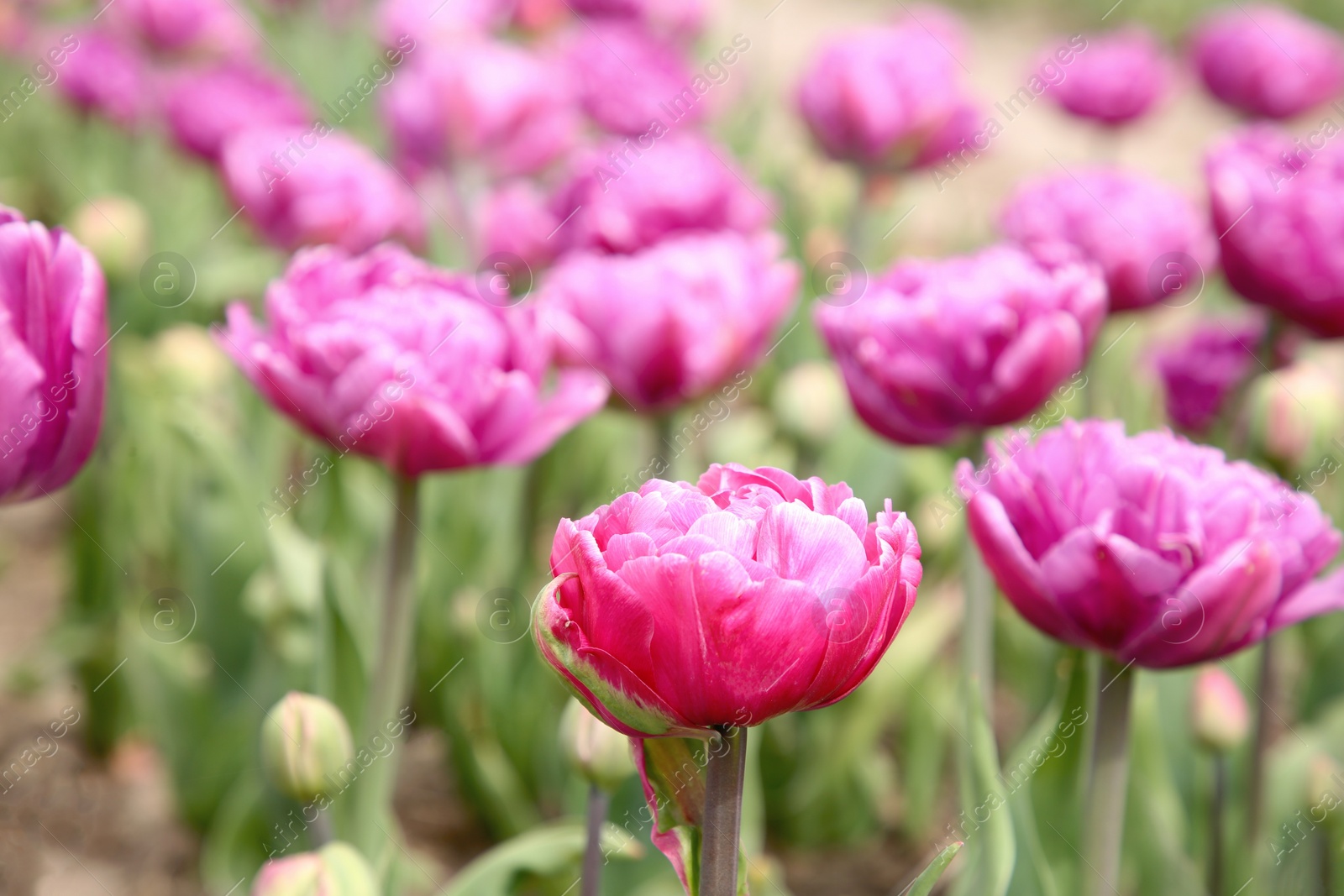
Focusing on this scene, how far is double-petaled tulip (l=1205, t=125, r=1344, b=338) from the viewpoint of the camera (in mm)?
1240

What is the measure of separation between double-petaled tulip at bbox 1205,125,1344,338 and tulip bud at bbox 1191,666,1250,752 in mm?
440

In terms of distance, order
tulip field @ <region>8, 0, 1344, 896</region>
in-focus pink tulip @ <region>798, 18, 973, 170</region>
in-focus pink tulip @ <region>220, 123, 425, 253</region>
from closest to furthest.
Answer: tulip field @ <region>8, 0, 1344, 896</region>, in-focus pink tulip @ <region>220, 123, 425, 253</region>, in-focus pink tulip @ <region>798, 18, 973, 170</region>

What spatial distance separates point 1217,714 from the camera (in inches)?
42.2

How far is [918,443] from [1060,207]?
0.65 metres

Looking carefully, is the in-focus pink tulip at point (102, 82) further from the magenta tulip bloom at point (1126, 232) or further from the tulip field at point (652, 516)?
the magenta tulip bloom at point (1126, 232)

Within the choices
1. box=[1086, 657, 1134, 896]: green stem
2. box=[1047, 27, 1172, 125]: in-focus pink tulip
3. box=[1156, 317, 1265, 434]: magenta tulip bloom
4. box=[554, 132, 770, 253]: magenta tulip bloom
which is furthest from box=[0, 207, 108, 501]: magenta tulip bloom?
box=[1047, 27, 1172, 125]: in-focus pink tulip

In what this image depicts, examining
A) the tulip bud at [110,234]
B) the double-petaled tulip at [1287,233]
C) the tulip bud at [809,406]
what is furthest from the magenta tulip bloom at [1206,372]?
the tulip bud at [110,234]

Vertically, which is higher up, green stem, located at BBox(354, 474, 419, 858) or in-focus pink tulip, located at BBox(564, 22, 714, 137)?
green stem, located at BBox(354, 474, 419, 858)

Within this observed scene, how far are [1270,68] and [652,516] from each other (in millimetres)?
2701

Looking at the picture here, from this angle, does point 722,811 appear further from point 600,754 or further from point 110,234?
point 110,234

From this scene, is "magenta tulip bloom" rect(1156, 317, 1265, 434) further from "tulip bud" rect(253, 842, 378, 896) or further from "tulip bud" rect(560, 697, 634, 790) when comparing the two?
"tulip bud" rect(253, 842, 378, 896)

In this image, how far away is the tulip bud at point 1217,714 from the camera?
1072mm

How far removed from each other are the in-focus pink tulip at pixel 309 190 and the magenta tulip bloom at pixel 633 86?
561mm

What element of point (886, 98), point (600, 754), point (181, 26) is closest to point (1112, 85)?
point (886, 98)
